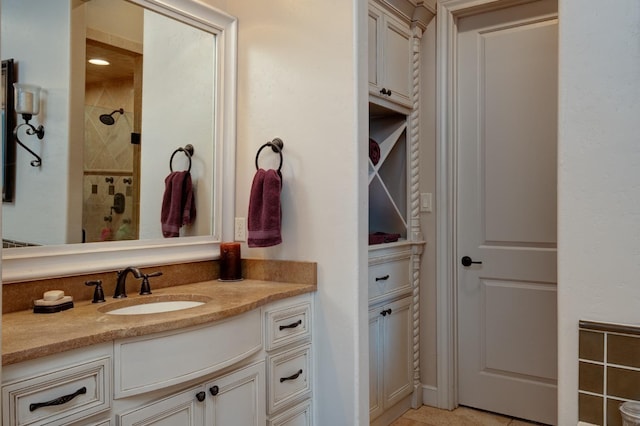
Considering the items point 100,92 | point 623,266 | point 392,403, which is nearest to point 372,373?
point 392,403

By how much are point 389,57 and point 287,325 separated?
5.05 ft

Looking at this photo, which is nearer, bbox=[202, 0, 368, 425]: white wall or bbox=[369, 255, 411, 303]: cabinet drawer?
bbox=[202, 0, 368, 425]: white wall

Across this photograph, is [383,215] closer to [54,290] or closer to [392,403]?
[392,403]

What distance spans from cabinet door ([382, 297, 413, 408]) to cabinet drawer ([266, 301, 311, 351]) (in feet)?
2.30

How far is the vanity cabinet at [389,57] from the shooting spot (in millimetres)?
2428

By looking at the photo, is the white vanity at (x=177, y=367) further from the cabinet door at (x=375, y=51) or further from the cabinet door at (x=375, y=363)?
the cabinet door at (x=375, y=51)

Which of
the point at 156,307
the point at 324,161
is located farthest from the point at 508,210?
the point at 156,307

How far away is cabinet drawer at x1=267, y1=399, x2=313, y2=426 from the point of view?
1803 mm

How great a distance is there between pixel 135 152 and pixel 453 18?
6.48ft

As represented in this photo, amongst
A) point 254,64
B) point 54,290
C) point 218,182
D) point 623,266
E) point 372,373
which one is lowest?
point 372,373

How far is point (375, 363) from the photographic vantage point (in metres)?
2.44

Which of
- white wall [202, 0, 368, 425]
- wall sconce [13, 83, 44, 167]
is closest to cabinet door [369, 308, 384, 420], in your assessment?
white wall [202, 0, 368, 425]

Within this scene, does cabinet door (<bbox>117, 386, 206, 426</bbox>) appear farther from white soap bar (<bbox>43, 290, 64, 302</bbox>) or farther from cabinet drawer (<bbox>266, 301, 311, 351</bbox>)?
white soap bar (<bbox>43, 290, 64, 302</bbox>)

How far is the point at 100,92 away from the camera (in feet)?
5.82
